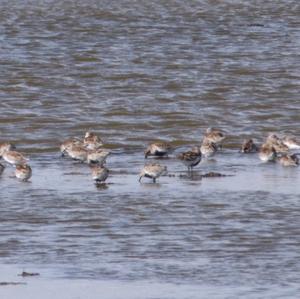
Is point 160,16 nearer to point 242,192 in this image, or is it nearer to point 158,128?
point 158,128

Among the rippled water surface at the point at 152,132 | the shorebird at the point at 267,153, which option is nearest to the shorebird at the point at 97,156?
the rippled water surface at the point at 152,132

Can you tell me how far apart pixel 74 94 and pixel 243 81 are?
126 inches

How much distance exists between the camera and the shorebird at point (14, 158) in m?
16.2

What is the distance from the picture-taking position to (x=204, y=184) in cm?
1512

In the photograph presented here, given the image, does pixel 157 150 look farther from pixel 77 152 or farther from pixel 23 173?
pixel 23 173

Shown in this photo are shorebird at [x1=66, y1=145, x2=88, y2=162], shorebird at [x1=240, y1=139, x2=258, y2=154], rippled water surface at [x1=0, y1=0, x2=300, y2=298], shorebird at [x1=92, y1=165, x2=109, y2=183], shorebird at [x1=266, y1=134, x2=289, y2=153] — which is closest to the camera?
rippled water surface at [x1=0, y1=0, x2=300, y2=298]

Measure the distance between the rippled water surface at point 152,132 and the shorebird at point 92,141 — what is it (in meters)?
0.28

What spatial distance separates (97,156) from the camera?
54.2ft

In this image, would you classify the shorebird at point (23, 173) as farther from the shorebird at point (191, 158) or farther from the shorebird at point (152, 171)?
the shorebird at point (191, 158)

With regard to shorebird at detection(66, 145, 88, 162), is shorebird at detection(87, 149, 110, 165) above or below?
below

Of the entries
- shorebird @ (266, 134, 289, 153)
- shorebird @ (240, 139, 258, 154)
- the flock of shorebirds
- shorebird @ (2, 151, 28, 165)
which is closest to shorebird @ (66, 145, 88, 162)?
the flock of shorebirds

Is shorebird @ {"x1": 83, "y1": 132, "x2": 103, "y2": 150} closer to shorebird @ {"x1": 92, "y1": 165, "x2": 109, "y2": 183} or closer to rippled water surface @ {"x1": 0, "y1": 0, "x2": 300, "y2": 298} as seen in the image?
rippled water surface @ {"x1": 0, "y1": 0, "x2": 300, "y2": 298}

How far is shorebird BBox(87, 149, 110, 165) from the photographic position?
16453 millimetres

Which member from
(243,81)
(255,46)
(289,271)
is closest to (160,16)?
(255,46)
